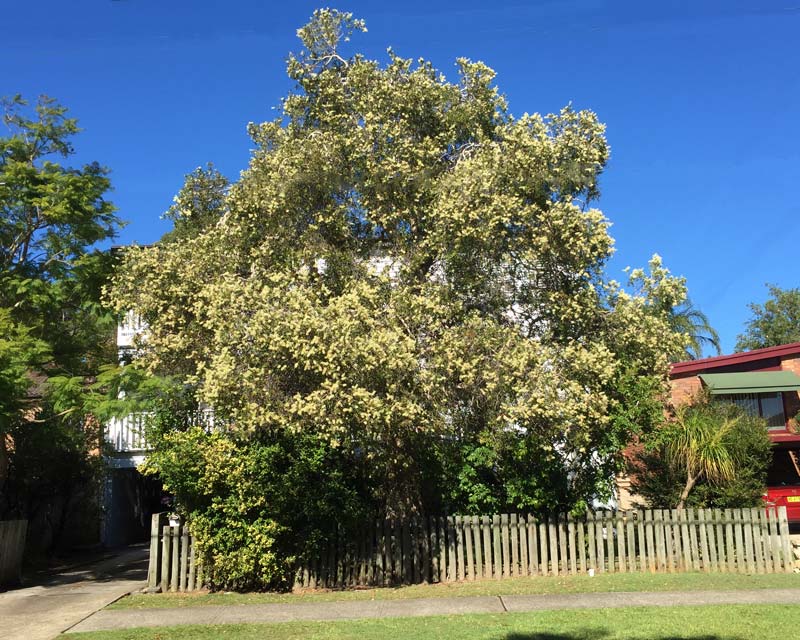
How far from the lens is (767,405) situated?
23859mm

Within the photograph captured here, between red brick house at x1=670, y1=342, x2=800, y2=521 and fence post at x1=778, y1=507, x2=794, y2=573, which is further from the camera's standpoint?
red brick house at x1=670, y1=342, x2=800, y2=521

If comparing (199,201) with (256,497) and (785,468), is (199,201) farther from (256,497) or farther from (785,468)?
(785,468)

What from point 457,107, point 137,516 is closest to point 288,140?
point 457,107

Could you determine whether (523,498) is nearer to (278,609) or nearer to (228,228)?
(278,609)

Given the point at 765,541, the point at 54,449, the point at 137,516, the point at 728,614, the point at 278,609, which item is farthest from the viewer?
the point at 137,516

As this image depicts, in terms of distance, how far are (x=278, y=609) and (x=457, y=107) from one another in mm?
9516

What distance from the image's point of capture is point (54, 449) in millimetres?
19688

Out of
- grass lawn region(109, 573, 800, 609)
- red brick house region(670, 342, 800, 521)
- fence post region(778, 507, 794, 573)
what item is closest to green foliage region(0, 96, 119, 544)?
grass lawn region(109, 573, 800, 609)

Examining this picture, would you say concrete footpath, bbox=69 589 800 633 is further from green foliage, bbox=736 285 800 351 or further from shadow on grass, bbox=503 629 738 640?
green foliage, bbox=736 285 800 351

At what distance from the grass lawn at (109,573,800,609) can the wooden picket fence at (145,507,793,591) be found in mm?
341

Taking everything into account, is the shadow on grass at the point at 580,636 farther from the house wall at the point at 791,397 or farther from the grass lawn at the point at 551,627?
the house wall at the point at 791,397

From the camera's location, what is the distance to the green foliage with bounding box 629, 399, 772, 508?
14211 millimetres

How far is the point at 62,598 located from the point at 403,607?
609cm

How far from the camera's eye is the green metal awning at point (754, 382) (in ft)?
74.4
